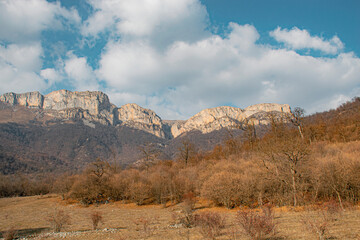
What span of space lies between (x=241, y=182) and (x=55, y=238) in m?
22.4

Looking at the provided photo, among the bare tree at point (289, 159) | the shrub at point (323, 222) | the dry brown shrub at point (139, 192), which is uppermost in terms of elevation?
the bare tree at point (289, 159)

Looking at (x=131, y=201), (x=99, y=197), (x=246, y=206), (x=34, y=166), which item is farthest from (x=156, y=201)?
(x=34, y=166)

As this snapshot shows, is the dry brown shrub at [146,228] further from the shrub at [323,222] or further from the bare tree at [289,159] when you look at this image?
the bare tree at [289,159]

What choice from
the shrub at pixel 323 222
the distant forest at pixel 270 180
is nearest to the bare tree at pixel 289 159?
the distant forest at pixel 270 180

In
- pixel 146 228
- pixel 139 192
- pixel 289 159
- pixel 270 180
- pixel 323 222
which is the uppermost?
pixel 289 159

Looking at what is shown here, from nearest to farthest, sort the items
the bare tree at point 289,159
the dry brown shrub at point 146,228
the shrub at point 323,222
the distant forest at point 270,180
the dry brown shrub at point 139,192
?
the shrub at point 323,222 < the dry brown shrub at point 146,228 < the distant forest at point 270,180 < the bare tree at point 289,159 < the dry brown shrub at point 139,192

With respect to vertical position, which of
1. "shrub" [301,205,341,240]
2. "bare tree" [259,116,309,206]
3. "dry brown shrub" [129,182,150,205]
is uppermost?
"bare tree" [259,116,309,206]

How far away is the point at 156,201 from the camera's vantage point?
39.9m

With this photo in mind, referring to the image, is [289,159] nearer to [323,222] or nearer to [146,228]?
[323,222]

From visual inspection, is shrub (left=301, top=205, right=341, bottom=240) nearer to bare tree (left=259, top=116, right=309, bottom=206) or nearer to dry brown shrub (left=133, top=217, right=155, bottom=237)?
bare tree (left=259, top=116, right=309, bottom=206)

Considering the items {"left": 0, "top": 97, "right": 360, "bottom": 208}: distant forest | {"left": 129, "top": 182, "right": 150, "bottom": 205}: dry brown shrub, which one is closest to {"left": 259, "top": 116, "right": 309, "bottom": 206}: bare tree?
{"left": 0, "top": 97, "right": 360, "bottom": 208}: distant forest

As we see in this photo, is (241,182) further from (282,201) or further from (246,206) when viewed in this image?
(282,201)

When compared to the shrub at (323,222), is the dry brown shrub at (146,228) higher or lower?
lower

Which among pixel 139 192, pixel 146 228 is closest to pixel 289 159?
pixel 146 228
